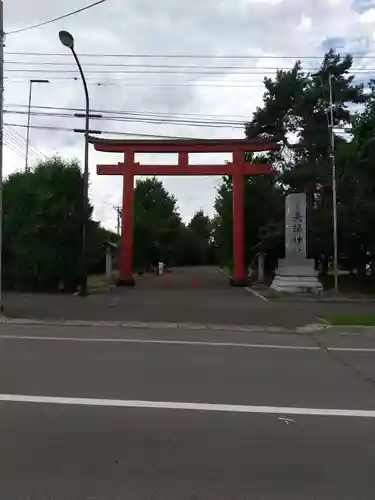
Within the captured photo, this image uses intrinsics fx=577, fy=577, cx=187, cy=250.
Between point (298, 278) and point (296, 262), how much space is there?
1.13m

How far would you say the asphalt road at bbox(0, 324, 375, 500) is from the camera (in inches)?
169

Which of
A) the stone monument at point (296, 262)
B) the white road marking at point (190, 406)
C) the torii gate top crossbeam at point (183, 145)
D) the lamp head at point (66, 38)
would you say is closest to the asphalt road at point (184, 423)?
the white road marking at point (190, 406)

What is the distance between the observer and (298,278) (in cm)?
2803

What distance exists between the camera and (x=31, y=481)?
4281 mm

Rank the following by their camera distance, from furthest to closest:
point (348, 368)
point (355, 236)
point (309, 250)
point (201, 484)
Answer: point (309, 250), point (355, 236), point (348, 368), point (201, 484)

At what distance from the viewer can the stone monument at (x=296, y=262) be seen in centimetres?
2769

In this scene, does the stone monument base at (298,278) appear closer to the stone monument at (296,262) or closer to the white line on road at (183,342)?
→ the stone monument at (296,262)

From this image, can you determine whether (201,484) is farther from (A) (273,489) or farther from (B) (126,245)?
(B) (126,245)

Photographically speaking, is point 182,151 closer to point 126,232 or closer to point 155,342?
point 126,232

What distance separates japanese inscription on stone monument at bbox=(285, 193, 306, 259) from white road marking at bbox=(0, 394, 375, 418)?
910 inches

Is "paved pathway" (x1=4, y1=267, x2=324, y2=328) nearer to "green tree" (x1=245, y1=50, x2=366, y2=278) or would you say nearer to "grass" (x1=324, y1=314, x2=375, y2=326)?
"grass" (x1=324, y1=314, x2=375, y2=326)

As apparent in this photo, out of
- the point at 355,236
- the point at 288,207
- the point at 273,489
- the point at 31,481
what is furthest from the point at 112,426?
the point at 355,236

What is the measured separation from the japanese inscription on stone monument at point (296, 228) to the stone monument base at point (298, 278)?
584 mm

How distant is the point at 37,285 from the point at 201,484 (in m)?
24.0
